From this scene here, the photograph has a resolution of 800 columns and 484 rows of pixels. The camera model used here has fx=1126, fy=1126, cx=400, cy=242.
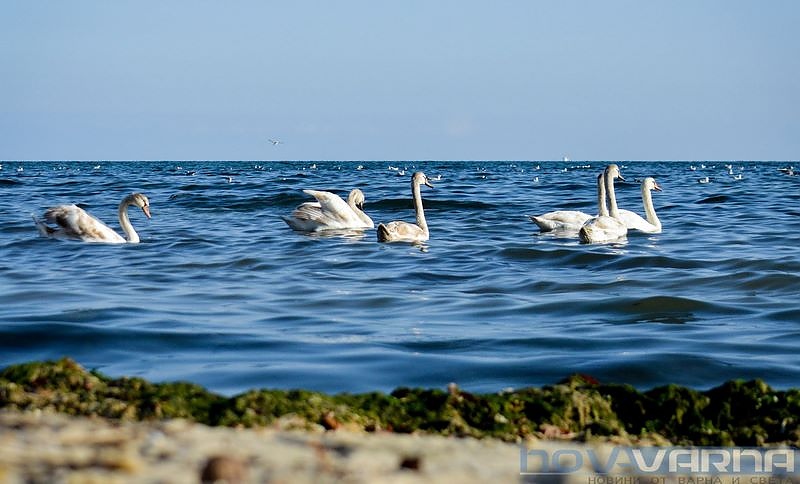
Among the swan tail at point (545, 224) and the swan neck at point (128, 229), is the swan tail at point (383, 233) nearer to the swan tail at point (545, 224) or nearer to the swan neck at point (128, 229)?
the swan tail at point (545, 224)

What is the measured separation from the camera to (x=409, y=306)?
9984 millimetres

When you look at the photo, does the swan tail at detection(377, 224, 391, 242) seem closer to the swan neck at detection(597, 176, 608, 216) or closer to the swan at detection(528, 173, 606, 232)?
the swan at detection(528, 173, 606, 232)

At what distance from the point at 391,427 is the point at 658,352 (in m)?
3.26

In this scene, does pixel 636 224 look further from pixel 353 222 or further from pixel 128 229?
pixel 128 229

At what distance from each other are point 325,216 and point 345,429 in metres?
14.0

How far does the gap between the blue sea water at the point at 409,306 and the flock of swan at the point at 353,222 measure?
1.07 feet

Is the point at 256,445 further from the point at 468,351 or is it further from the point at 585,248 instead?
the point at 585,248

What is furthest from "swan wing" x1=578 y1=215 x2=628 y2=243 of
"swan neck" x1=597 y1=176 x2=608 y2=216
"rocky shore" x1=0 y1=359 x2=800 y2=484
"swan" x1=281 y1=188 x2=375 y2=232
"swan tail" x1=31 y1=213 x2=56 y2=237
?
"rocky shore" x1=0 y1=359 x2=800 y2=484

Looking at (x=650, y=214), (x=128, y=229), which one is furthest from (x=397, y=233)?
(x=650, y=214)

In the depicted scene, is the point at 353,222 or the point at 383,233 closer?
the point at 383,233

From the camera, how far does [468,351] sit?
7.50 metres

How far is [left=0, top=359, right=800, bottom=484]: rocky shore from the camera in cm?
Result: 319

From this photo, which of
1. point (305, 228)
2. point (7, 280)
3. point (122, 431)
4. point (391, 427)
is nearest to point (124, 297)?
point (7, 280)

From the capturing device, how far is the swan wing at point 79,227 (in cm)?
1631
